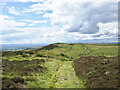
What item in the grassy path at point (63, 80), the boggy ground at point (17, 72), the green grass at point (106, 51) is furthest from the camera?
the green grass at point (106, 51)

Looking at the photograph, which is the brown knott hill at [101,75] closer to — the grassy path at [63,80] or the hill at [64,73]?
the hill at [64,73]

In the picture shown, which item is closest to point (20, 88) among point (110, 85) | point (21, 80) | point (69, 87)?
point (21, 80)

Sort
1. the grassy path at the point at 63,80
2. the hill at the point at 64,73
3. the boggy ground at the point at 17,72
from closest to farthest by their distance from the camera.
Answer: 1. the boggy ground at the point at 17,72
2. the hill at the point at 64,73
3. the grassy path at the point at 63,80

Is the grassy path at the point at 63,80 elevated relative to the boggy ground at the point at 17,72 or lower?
lower

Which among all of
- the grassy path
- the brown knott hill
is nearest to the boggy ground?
the grassy path

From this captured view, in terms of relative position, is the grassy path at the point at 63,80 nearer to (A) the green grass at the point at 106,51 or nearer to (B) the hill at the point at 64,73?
(B) the hill at the point at 64,73

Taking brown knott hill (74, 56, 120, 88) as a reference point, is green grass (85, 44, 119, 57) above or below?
below

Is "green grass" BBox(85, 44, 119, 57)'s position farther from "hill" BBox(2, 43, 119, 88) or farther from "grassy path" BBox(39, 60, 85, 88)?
"grassy path" BBox(39, 60, 85, 88)

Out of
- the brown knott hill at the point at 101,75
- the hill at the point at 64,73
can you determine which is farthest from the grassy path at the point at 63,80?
the brown knott hill at the point at 101,75

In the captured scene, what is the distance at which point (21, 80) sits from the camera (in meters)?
19.0

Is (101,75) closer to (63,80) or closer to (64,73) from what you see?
(63,80)

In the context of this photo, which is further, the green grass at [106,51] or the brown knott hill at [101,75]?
the green grass at [106,51]

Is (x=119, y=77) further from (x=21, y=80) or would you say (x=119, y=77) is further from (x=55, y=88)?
(x=21, y=80)

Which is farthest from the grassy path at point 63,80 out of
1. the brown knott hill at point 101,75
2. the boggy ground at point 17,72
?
the boggy ground at point 17,72
